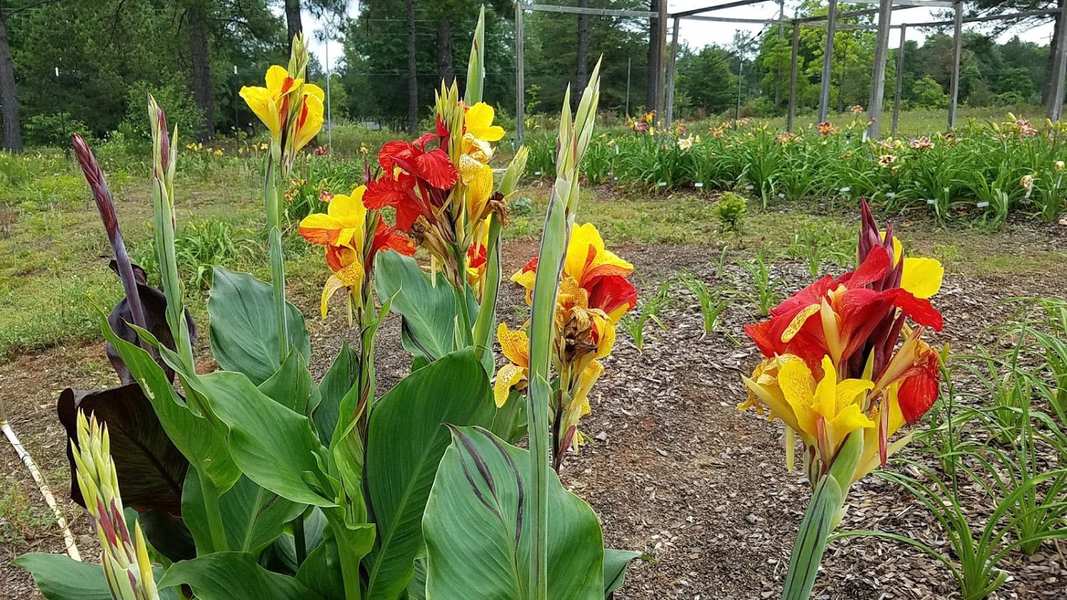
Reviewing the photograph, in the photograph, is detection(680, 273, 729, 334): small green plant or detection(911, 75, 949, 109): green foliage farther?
detection(911, 75, 949, 109): green foliage

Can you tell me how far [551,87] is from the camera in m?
27.9

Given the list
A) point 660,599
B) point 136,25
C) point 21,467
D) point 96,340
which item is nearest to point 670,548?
point 660,599

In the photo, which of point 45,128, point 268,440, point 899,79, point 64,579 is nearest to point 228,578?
point 268,440

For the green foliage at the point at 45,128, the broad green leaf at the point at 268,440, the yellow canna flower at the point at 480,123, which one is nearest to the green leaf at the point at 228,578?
the broad green leaf at the point at 268,440

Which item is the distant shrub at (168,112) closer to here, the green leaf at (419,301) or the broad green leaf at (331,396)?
the green leaf at (419,301)

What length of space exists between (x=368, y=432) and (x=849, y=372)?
68 centimetres

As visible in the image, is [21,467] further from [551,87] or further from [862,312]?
[551,87]

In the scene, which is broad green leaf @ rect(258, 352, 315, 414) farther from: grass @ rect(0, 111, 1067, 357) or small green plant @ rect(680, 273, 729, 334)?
small green plant @ rect(680, 273, 729, 334)

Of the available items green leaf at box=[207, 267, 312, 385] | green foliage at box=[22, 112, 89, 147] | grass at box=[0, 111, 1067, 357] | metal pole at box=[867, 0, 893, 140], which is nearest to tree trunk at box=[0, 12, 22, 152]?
green foliage at box=[22, 112, 89, 147]

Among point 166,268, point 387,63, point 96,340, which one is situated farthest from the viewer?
point 387,63

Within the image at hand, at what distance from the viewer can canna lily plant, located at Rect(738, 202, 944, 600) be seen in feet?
1.99

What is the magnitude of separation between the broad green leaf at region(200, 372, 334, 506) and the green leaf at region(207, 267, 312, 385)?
37 centimetres

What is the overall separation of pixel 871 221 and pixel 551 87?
28.4 metres

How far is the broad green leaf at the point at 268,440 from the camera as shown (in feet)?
3.03
